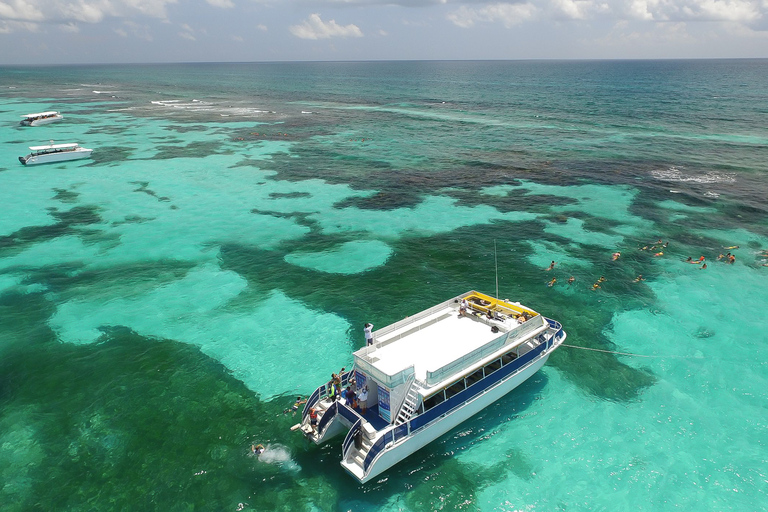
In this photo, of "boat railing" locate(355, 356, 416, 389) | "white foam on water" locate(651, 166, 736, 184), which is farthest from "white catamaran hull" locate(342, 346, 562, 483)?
"white foam on water" locate(651, 166, 736, 184)

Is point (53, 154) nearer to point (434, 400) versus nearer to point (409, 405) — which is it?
point (409, 405)

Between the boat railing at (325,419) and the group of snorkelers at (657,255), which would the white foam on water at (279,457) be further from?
the group of snorkelers at (657,255)

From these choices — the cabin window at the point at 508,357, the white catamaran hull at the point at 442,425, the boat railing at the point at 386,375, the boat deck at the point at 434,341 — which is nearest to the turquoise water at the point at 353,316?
the white catamaran hull at the point at 442,425

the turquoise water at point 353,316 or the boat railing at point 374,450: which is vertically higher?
the boat railing at point 374,450

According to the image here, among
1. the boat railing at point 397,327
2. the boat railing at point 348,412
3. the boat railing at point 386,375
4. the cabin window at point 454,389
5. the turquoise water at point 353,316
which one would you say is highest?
the boat railing at point 386,375

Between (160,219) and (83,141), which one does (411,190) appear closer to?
(160,219)
